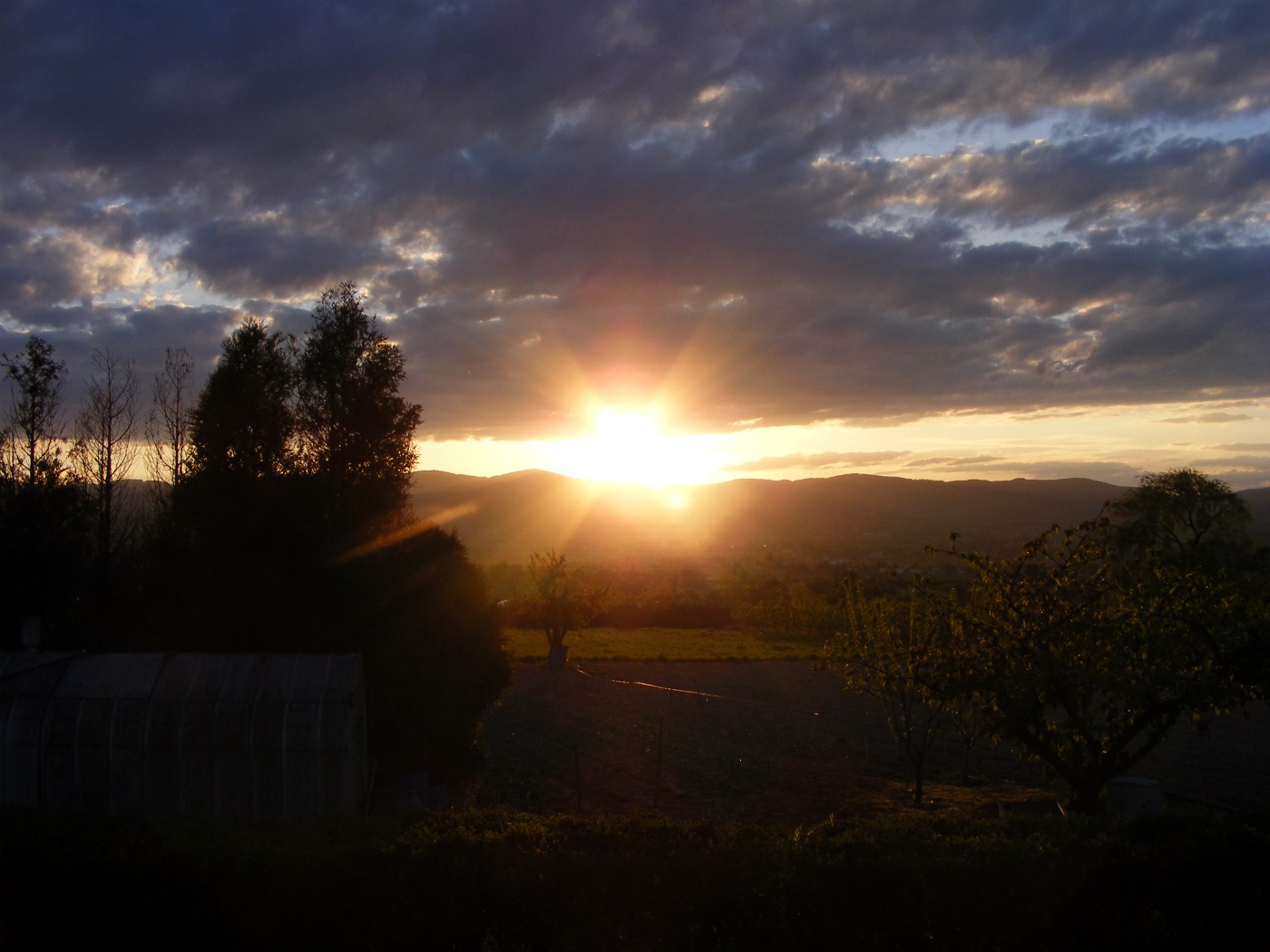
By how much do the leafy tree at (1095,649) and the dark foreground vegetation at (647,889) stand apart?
3.51 meters

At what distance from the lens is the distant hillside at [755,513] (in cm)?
10231

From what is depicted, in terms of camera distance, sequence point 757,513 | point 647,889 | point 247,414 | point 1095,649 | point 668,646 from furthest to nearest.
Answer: point 757,513
point 668,646
point 247,414
point 1095,649
point 647,889

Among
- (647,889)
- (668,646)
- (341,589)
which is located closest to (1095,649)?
(647,889)

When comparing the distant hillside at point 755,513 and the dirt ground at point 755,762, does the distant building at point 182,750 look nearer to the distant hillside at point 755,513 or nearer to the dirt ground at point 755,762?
the dirt ground at point 755,762

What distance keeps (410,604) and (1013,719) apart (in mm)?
8801

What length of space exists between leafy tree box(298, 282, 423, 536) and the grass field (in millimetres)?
18817

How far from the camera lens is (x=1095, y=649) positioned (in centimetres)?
1058

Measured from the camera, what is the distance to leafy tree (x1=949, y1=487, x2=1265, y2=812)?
33.4 ft

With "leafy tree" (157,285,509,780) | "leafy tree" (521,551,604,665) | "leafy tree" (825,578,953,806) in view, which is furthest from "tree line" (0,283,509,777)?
"leafy tree" (521,551,604,665)

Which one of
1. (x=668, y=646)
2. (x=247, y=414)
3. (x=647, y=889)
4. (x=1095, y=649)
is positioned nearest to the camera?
(x=647, y=889)

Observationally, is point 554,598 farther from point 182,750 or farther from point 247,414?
point 182,750

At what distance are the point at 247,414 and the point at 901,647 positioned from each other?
43.4ft

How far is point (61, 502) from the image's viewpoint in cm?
2223

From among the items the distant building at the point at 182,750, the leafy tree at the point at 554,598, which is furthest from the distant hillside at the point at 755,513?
the distant building at the point at 182,750
